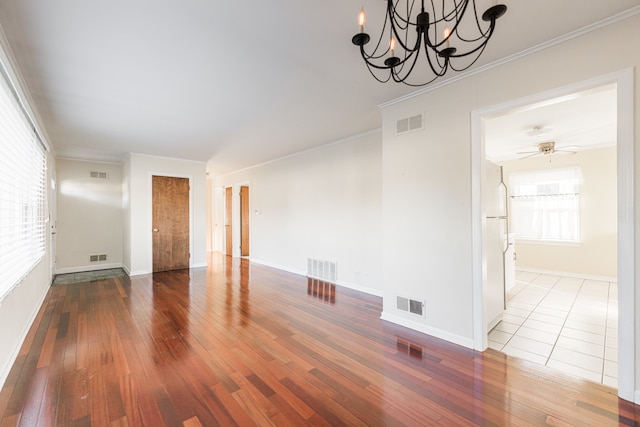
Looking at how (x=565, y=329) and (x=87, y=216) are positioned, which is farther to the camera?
(x=87, y=216)

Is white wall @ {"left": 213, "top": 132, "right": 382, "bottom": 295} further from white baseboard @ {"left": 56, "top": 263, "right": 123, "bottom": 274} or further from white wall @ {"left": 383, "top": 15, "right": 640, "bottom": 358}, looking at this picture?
white baseboard @ {"left": 56, "top": 263, "right": 123, "bottom": 274}

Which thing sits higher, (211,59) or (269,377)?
(211,59)

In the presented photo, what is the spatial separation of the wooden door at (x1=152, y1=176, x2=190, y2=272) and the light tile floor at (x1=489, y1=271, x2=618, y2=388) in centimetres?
622

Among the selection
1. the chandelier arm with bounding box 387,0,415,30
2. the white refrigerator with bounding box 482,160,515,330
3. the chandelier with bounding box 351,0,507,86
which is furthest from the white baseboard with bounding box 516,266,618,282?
the chandelier arm with bounding box 387,0,415,30

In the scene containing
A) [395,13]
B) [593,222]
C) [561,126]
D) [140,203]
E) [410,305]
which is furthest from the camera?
[140,203]

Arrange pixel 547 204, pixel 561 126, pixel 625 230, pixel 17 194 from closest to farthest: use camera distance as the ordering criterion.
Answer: pixel 625 230 < pixel 17 194 < pixel 561 126 < pixel 547 204

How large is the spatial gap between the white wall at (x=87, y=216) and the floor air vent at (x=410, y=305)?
6819 millimetres

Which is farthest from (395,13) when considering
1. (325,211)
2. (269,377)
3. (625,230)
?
(325,211)

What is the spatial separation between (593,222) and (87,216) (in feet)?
36.2

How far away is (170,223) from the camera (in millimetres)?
6176

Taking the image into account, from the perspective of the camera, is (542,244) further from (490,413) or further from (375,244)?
(490,413)

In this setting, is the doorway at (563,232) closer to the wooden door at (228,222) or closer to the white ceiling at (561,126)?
the white ceiling at (561,126)

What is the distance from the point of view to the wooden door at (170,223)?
596cm

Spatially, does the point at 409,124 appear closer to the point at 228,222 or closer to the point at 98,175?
the point at 228,222
